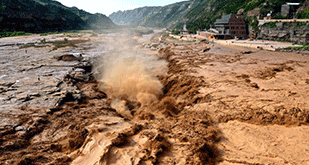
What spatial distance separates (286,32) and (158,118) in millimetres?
31872

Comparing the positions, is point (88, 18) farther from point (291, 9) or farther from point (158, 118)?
point (158, 118)

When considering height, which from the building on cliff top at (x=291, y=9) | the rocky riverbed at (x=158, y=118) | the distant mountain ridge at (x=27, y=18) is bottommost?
the rocky riverbed at (x=158, y=118)

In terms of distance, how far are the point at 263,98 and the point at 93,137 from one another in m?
→ 7.76

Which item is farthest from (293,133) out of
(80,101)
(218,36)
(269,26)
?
(218,36)

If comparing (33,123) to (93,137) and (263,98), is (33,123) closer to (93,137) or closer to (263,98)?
(93,137)

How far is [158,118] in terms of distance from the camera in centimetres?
827

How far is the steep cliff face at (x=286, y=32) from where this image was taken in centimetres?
2619

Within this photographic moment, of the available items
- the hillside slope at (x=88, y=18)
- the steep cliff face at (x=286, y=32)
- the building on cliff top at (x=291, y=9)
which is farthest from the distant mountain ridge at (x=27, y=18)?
the building on cliff top at (x=291, y=9)

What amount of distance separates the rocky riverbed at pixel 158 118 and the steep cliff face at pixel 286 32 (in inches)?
684

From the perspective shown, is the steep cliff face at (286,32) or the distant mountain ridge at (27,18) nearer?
the steep cliff face at (286,32)

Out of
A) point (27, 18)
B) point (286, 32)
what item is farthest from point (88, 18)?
point (286, 32)

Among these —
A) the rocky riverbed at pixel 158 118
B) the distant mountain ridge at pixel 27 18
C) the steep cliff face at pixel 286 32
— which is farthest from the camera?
the distant mountain ridge at pixel 27 18

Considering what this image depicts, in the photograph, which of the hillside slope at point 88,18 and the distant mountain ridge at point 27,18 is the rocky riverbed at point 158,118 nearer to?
the distant mountain ridge at point 27,18

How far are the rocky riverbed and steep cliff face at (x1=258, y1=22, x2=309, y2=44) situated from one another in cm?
1737
